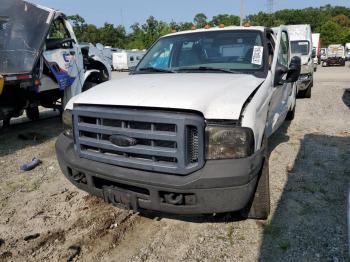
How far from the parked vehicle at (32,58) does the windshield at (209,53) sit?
8.54 ft

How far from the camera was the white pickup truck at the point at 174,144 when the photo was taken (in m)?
2.82

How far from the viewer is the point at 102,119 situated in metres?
3.17

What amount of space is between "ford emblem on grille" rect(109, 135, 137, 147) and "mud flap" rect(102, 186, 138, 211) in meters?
0.40

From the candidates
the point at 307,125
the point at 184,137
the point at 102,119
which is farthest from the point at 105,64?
the point at 184,137

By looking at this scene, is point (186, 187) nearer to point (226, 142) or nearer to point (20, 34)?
point (226, 142)

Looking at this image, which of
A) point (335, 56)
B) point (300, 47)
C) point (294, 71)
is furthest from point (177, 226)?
point (335, 56)

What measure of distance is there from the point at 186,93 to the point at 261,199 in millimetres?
1177

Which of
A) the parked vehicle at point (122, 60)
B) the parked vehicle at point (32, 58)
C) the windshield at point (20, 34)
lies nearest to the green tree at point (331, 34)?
the parked vehicle at point (122, 60)

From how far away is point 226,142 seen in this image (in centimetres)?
284

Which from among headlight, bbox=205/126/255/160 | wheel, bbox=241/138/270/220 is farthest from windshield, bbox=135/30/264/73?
headlight, bbox=205/126/255/160

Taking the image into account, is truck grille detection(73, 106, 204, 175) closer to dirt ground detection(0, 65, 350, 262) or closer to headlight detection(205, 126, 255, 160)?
headlight detection(205, 126, 255, 160)

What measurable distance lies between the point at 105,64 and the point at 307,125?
16.2ft

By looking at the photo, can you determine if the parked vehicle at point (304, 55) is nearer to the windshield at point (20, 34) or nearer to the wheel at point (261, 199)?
the windshield at point (20, 34)

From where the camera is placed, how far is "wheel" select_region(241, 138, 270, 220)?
129 inches
